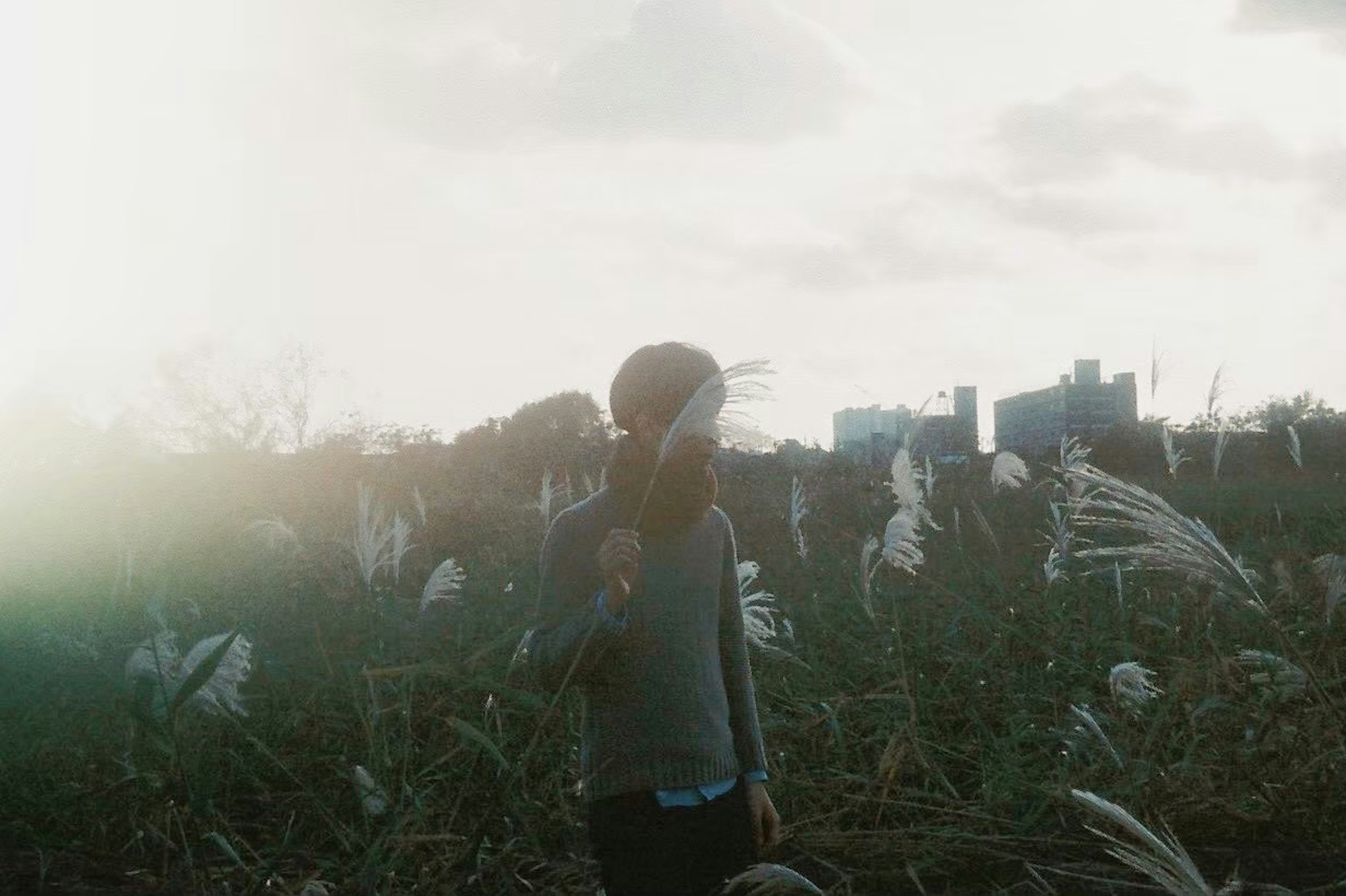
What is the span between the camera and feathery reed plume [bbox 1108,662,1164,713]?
416 cm

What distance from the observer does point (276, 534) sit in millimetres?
8062

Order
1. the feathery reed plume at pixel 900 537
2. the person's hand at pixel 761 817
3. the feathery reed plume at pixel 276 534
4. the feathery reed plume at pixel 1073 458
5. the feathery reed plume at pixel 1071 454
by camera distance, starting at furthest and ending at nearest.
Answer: the feathery reed plume at pixel 276 534
the feathery reed plume at pixel 1071 454
the feathery reed plume at pixel 1073 458
the feathery reed plume at pixel 900 537
the person's hand at pixel 761 817

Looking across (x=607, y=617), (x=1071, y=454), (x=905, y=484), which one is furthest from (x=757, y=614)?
(x=607, y=617)

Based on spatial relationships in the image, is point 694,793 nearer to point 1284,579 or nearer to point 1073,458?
point 1284,579

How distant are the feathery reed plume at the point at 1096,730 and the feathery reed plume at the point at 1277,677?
1.57ft

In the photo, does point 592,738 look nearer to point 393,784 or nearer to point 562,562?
point 562,562

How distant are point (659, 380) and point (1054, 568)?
183 inches

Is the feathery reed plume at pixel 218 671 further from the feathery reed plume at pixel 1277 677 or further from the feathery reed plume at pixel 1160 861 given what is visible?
the feathery reed plume at pixel 1277 677

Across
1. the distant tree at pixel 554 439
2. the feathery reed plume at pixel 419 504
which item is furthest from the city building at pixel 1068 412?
the feathery reed plume at pixel 419 504

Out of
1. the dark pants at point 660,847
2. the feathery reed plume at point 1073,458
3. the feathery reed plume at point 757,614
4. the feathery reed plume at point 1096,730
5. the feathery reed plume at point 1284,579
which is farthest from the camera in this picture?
the feathery reed plume at point 1073,458

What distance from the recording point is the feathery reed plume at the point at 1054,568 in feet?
20.9

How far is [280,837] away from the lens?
4148mm

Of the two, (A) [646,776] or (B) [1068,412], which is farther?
(B) [1068,412]

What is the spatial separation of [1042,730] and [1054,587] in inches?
65.7
